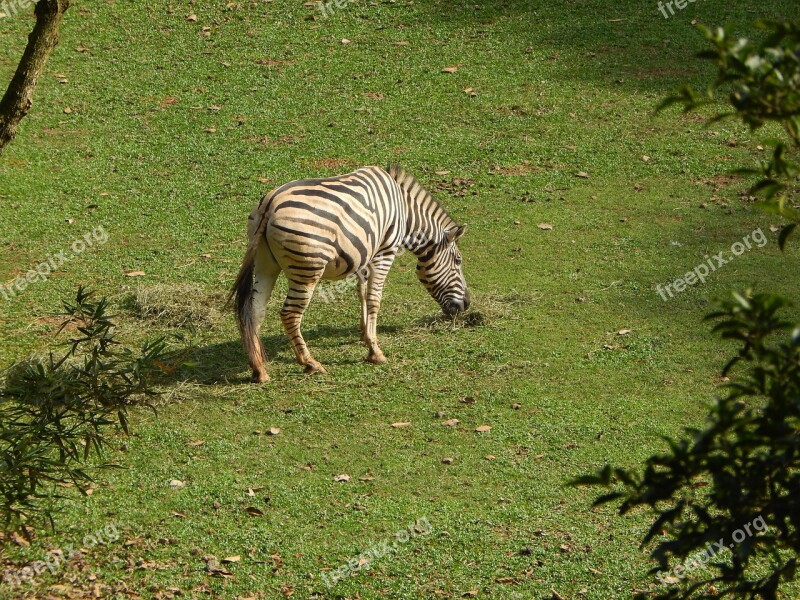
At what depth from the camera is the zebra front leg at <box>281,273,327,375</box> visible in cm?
916

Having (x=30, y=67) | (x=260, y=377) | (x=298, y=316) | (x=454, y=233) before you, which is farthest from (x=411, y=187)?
(x=30, y=67)

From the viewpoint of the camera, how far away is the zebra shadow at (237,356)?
9.38 meters

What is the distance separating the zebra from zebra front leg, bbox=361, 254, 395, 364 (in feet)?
0.03

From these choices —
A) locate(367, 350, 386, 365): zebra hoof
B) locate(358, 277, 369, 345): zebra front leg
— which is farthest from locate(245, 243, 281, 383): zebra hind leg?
locate(367, 350, 386, 365): zebra hoof

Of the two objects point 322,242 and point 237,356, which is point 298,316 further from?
point 237,356

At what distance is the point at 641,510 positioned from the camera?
23.5 ft

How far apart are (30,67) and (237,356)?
433cm

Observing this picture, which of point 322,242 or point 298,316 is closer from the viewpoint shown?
point 322,242

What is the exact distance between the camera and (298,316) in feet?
30.6

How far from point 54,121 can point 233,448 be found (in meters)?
9.09

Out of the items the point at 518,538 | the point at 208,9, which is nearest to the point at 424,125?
the point at 208,9

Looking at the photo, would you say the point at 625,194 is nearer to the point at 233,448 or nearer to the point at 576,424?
the point at 576,424

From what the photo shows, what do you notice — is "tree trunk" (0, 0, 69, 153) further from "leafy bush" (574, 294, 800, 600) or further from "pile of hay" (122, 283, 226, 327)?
"leafy bush" (574, 294, 800, 600)

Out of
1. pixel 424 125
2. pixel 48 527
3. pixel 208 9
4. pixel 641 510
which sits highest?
pixel 208 9
